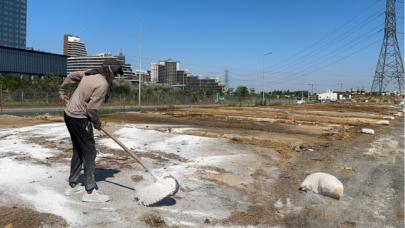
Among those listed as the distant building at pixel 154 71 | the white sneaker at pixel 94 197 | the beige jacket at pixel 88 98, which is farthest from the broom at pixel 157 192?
the distant building at pixel 154 71

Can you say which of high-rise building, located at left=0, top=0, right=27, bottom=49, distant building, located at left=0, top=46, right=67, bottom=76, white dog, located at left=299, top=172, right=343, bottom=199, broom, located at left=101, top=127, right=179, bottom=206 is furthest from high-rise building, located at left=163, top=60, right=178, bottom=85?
broom, located at left=101, top=127, right=179, bottom=206

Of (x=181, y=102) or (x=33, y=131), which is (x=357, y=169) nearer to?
(x=33, y=131)

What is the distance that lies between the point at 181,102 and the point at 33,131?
197 feet

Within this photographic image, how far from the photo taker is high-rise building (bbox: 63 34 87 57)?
121213 millimetres

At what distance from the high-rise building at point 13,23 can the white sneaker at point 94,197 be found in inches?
4541

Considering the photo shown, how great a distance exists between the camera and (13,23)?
11588 centimetres

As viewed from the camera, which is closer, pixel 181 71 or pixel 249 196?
pixel 249 196

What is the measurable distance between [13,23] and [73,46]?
48.2ft

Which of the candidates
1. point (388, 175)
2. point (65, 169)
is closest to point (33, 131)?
point (65, 169)

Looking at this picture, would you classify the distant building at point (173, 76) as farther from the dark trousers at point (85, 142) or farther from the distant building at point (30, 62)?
the dark trousers at point (85, 142)

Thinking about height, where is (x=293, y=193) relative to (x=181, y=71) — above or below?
below

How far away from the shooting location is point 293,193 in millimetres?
7707

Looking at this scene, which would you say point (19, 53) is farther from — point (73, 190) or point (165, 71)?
point (73, 190)

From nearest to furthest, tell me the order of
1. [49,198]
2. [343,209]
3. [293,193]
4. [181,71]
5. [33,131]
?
[49,198] < [343,209] < [293,193] < [33,131] < [181,71]
